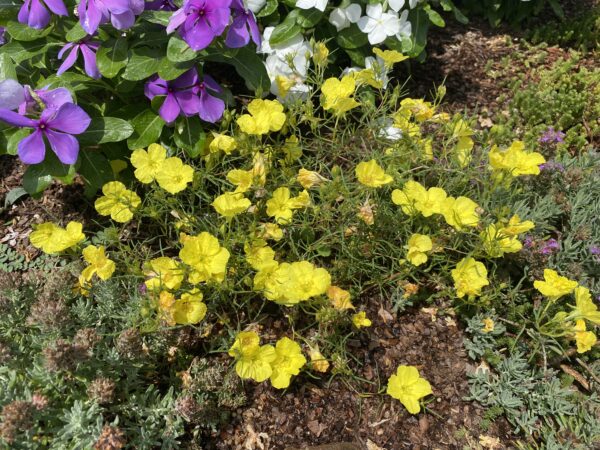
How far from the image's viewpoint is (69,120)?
1884mm

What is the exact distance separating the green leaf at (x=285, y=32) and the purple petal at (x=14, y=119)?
119 centimetres

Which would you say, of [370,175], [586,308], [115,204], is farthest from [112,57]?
[586,308]

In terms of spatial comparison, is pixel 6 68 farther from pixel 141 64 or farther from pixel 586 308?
pixel 586 308

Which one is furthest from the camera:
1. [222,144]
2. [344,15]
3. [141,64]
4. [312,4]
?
[344,15]

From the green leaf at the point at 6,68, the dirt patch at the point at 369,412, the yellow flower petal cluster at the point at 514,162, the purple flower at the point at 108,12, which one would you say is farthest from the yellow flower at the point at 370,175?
the green leaf at the point at 6,68

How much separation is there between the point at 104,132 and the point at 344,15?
1.33m

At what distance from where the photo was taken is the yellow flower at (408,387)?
184 cm

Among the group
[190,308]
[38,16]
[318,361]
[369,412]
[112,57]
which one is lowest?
[369,412]

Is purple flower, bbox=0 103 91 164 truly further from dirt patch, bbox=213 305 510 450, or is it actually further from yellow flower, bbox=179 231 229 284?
dirt patch, bbox=213 305 510 450

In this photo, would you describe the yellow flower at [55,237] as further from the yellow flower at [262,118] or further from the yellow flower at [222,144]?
the yellow flower at [262,118]

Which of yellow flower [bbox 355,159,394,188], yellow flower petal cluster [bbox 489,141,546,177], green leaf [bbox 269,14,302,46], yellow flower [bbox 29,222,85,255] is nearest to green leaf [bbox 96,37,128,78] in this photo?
yellow flower [bbox 29,222,85,255]

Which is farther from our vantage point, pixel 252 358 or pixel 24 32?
pixel 24 32

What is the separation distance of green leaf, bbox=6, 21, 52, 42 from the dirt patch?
1707 mm

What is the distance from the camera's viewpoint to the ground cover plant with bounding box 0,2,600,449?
1.78 m
